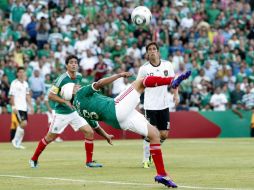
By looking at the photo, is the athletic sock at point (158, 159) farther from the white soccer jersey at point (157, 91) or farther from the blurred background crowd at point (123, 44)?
the blurred background crowd at point (123, 44)

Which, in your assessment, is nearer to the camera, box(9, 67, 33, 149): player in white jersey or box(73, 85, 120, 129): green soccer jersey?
box(73, 85, 120, 129): green soccer jersey

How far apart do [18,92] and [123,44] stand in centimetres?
1009

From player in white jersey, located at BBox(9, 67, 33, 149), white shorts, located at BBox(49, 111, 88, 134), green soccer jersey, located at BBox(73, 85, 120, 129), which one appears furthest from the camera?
player in white jersey, located at BBox(9, 67, 33, 149)

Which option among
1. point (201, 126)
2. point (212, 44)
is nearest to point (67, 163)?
point (201, 126)

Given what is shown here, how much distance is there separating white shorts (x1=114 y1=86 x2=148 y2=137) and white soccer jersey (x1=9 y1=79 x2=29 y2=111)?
14.1 meters

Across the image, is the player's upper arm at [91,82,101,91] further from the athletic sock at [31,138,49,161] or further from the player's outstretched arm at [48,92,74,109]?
the athletic sock at [31,138,49,161]

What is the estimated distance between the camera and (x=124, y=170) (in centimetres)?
1802

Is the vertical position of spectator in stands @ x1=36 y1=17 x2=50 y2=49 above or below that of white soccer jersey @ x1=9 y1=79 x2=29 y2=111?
above

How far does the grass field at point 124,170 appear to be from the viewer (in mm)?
14602

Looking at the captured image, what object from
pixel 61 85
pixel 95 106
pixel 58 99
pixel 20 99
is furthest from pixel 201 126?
pixel 95 106

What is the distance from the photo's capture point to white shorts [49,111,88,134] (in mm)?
19359

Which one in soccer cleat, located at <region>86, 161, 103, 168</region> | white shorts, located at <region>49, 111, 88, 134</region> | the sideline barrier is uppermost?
white shorts, located at <region>49, 111, 88, 134</region>

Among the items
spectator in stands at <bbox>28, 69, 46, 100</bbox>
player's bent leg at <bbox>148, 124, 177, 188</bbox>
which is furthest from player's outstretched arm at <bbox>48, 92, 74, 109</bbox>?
spectator in stands at <bbox>28, 69, 46, 100</bbox>

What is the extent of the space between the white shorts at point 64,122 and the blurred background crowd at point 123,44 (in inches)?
549
